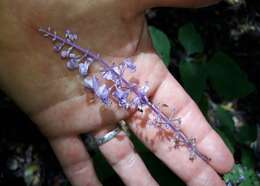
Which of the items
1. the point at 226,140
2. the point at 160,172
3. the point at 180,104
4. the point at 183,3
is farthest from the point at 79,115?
the point at 226,140

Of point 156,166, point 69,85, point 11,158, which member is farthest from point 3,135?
point 156,166

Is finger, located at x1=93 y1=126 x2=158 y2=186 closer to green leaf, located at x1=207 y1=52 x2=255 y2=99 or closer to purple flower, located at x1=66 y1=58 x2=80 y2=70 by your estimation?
purple flower, located at x1=66 y1=58 x2=80 y2=70

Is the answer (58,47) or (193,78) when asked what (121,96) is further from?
(193,78)

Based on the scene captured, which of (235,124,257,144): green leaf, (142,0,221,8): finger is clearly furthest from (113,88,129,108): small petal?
(235,124,257,144): green leaf

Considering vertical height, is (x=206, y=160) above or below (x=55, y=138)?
below

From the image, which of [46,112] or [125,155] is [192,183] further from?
[46,112]

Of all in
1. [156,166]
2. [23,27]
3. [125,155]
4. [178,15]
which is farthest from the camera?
[178,15]
